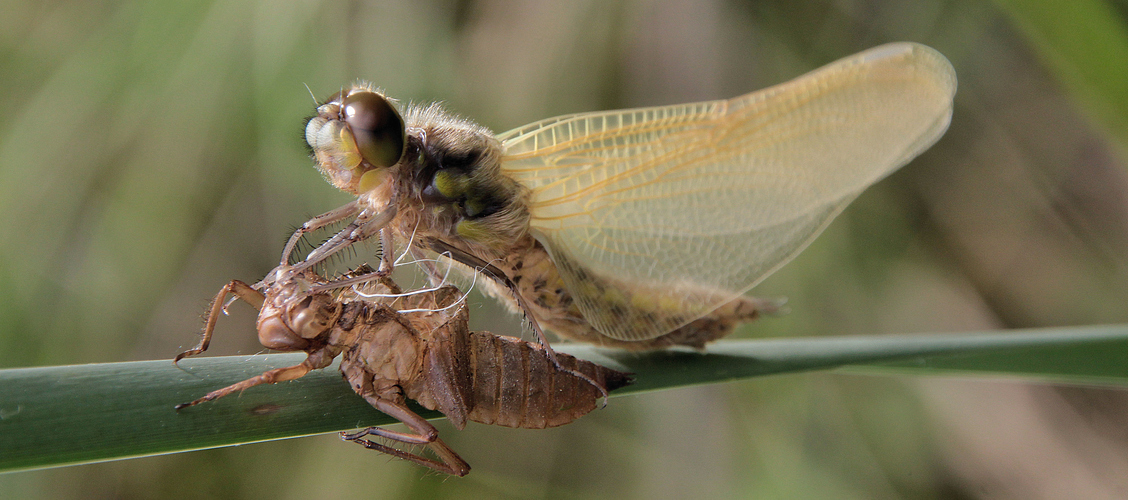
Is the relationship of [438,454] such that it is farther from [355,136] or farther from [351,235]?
[355,136]

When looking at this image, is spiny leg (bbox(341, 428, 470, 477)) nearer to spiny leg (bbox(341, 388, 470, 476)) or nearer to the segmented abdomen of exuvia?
spiny leg (bbox(341, 388, 470, 476))

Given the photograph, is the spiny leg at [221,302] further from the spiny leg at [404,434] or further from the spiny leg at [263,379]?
the spiny leg at [404,434]

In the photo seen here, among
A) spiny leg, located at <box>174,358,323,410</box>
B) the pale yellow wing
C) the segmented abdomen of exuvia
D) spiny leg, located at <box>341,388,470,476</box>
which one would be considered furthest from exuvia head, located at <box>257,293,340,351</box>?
the pale yellow wing

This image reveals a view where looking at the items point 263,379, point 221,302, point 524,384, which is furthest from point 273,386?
point 524,384

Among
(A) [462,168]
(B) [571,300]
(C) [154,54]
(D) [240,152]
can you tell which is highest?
(A) [462,168]

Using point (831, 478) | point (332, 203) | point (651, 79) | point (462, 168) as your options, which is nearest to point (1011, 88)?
point (651, 79)

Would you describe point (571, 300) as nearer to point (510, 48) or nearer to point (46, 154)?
point (510, 48)
